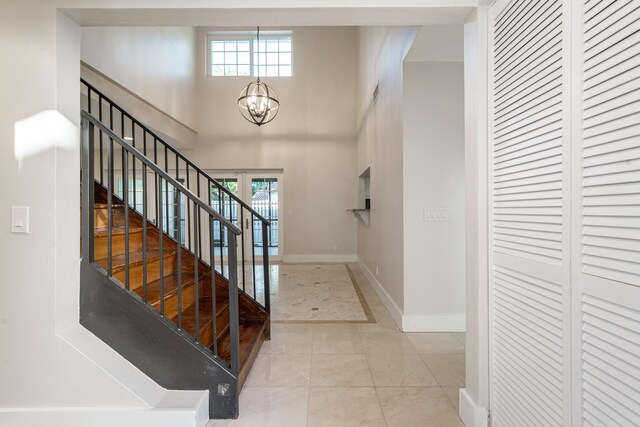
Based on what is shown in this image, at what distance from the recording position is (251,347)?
2326 millimetres

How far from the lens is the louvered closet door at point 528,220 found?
1.15m

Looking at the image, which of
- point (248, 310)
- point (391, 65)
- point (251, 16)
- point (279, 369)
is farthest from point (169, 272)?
point (391, 65)

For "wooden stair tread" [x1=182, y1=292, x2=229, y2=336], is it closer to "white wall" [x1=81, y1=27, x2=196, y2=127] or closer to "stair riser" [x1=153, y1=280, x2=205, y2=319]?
"stair riser" [x1=153, y1=280, x2=205, y2=319]

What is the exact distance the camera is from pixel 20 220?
1627 millimetres

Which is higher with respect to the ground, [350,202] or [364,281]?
[350,202]

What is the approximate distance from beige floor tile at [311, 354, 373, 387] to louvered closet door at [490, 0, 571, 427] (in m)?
0.85

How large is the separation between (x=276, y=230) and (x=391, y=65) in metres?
4.58

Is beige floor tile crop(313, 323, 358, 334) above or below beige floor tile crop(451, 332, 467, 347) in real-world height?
below

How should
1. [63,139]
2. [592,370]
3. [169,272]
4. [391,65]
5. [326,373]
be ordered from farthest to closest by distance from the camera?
1. [391,65]
2. [169,272]
3. [326,373]
4. [63,139]
5. [592,370]

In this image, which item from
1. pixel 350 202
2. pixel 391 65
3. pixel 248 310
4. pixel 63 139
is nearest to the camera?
pixel 63 139

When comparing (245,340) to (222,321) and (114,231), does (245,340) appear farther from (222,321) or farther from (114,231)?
(114,231)

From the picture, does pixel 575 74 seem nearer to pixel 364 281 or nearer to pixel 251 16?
pixel 251 16

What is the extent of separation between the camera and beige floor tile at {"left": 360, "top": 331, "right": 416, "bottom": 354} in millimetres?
2633

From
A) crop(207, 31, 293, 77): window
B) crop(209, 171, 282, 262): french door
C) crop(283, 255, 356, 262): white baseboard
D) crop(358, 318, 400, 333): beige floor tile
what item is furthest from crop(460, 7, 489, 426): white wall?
crop(207, 31, 293, 77): window
